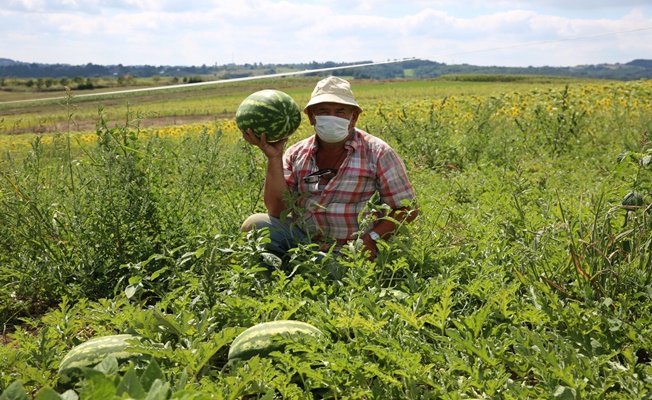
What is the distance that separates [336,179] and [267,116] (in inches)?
25.3

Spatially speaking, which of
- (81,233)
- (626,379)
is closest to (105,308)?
(81,233)

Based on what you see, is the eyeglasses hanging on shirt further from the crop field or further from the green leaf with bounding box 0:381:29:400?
the green leaf with bounding box 0:381:29:400

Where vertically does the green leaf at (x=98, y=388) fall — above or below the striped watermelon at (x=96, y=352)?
above

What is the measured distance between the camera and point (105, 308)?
9.98 ft

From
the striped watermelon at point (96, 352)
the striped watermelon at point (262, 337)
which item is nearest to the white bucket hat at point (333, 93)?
the striped watermelon at point (262, 337)

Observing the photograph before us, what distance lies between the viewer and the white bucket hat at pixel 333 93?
3.59 metres

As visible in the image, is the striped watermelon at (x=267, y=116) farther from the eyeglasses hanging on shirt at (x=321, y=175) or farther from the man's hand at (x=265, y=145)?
the eyeglasses hanging on shirt at (x=321, y=175)

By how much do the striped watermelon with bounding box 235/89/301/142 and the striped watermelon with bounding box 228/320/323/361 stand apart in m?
1.58

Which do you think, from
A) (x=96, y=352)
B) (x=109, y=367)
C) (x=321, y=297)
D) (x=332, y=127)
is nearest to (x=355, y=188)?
(x=332, y=127)

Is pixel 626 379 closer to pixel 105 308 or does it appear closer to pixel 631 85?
pixel 105 308

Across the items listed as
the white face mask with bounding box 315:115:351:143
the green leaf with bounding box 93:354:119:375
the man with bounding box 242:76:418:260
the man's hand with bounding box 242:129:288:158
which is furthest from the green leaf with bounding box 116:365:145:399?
the white face mask with bounding box 315:115:351:143

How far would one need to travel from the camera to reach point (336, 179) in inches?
148

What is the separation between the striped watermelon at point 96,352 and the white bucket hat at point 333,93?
6.25 feet

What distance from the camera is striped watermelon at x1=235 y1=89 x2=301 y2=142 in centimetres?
368
